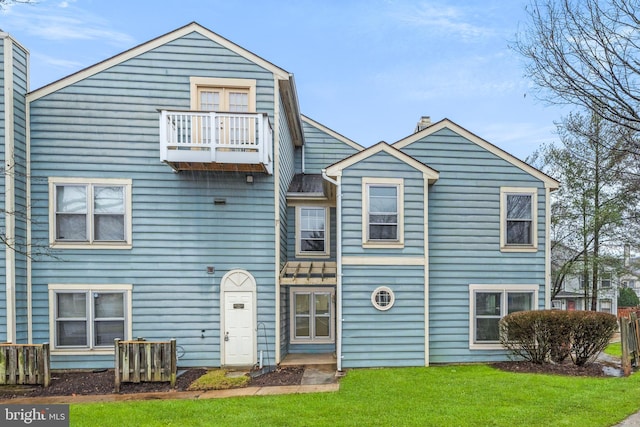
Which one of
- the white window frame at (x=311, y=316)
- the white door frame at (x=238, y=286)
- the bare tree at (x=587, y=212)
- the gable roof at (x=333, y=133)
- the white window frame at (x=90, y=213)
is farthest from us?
the bare tree at (x=587, y=212)

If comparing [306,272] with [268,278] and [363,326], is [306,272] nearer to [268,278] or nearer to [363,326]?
[268,278]

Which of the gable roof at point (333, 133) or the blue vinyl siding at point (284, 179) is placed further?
Answer: the gable roof at point (333, 133)

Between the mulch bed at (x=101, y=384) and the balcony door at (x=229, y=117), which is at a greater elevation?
the balcony door at (x=229, y=117)

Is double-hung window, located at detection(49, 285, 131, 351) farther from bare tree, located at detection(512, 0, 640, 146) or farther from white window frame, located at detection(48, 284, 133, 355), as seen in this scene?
bare tree, located at detection(512, 0, 640, 146)

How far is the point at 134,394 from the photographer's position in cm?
752

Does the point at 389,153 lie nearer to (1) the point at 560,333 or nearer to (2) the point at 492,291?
(2) the point at 492,291

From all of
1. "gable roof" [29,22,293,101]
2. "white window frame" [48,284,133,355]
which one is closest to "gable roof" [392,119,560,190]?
"gable roof" [29,22,293,101]

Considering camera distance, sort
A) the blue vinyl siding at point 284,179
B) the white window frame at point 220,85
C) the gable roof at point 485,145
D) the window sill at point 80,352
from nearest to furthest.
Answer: the window sill at point 80,352 → the white window frame at point 220,85 → the gable roof at point 485,145 → the blue vinyl siding at point 284,179

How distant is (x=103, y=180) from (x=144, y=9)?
229 inches

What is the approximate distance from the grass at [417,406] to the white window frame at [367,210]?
3136mm

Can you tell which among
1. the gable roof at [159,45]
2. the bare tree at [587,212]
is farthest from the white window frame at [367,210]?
the bare tree at [587,212]

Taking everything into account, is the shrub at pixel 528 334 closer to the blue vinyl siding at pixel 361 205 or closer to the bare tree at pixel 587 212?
the blue vinyl siding at pixel 361 205

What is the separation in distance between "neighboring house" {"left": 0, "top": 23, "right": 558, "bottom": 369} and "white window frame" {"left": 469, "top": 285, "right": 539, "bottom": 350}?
0.04 metres

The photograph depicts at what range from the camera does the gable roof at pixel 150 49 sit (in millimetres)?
9484
